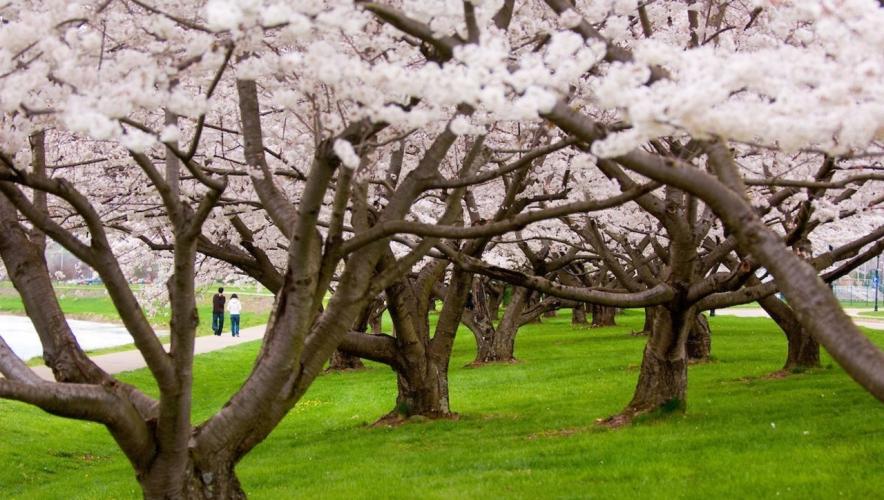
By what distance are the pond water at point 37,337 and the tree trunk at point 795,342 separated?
19.6m

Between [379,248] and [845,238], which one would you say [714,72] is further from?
[845,238]

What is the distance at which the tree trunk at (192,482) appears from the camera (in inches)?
258

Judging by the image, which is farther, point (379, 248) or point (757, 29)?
point (757, 29)

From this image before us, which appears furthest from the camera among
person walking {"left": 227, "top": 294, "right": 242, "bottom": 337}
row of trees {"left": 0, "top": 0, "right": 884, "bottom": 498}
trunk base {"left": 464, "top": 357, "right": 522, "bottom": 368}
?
→ person walking {"left": 227, "top": 294, "right": 242, "bottom": 337}

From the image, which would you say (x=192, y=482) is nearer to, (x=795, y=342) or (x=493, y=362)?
(x=795, y=342)

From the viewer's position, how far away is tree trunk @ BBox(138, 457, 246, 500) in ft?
21.5

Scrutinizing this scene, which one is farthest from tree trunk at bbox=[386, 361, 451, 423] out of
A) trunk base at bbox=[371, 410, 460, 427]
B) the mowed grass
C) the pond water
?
the pond water

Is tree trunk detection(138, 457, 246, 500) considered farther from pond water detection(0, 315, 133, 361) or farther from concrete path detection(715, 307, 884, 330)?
concrete path detection(715, 307, 884, 330)

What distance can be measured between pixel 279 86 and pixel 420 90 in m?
2.19

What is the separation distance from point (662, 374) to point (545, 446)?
71.0 inches

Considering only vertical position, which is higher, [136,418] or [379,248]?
[379,248]

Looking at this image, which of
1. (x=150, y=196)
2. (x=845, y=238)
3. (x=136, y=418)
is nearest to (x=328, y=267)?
(x=136, y=418)

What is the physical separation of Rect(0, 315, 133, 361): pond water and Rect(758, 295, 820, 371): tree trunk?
64.2 feet

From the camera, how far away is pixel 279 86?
6.26 meters
